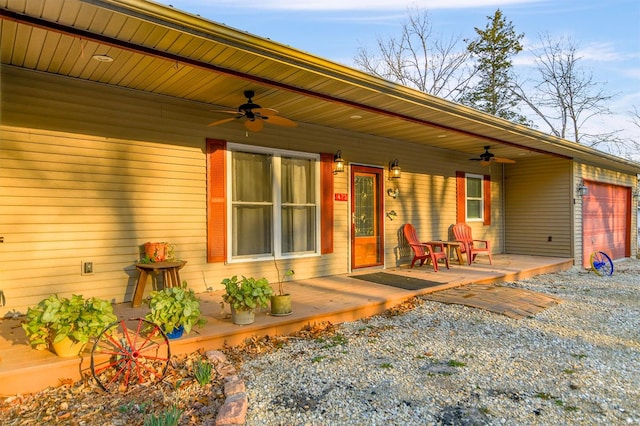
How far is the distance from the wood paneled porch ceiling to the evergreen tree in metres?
14.0

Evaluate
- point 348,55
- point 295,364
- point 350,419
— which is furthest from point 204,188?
point 348,55

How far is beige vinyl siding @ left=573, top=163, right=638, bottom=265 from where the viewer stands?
8.59 meters

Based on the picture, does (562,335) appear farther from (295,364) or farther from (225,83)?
(225,83)

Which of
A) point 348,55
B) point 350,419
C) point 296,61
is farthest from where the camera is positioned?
point 348,55

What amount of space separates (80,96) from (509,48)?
18400 mm

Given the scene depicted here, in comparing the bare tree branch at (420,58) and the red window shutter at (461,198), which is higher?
the bare tree branch at (420,58)

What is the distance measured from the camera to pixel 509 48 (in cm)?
1778

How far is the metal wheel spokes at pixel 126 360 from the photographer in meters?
2.70

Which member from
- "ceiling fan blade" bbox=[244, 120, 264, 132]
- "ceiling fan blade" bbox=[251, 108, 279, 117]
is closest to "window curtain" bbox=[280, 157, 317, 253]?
"ceiling fan blade" bbox=[244, 120, 264, 132]

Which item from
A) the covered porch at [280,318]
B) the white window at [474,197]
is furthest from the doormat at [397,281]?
the white window at [474,197]

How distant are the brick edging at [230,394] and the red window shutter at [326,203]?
10.0ft

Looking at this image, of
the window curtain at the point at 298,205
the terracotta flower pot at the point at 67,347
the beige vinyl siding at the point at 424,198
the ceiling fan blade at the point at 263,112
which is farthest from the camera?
the beige vinyl siding at the point at 424,198

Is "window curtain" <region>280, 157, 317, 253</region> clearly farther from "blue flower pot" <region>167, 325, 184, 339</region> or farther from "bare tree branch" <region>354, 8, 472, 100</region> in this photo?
"bare tree branch" <region>354, 8, 472, 100</region>

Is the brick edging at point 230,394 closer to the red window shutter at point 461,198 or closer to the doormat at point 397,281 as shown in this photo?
the doormat at point 397,281
